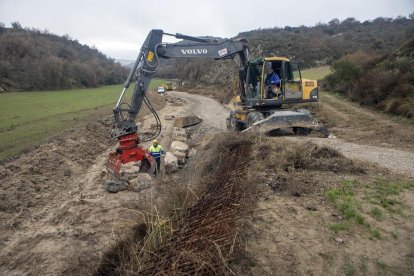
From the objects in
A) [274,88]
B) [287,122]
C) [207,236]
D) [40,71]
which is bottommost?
[207,236]

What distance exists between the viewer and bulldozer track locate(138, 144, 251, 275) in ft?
13.9

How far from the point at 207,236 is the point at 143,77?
620 centimetres

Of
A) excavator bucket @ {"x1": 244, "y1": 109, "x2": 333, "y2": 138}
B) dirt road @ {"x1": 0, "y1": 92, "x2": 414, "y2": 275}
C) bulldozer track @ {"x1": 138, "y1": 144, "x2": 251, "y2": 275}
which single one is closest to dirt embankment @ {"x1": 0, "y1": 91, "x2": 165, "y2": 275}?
dirt road @ {"x1": 0, "y1": 92, "x2": 414, "y2": 275}

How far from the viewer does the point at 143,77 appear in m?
9.83

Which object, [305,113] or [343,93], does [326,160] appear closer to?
[305,113]

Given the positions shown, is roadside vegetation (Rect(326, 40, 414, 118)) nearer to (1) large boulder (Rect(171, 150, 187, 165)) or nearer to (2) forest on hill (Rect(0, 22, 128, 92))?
(1) large boulder (Rect(171, 150, 187, 165))

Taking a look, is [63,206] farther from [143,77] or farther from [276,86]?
[276,86]

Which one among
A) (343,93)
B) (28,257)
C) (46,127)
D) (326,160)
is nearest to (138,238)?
(28,257)

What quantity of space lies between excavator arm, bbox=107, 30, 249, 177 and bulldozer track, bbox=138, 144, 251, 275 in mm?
2975

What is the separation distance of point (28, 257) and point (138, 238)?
6.77 ft

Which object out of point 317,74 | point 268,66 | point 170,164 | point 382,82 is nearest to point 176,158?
point 170,164

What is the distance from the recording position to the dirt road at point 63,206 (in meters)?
5.87

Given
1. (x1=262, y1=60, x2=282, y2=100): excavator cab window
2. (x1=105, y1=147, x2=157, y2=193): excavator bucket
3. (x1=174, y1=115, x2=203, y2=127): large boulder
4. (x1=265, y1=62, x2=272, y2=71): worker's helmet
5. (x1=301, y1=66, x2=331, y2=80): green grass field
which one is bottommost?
(x1=174, y1=115, x2=203, y2=127): large boulder

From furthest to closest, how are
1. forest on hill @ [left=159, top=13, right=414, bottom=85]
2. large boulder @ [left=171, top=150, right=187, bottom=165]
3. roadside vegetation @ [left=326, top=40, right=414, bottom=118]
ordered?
forest on hill @ [left=159, top=13, right=414, bottom=85] → roadside vegetation @ [left=326, top=40, right=414, bottom=118] → large boulder @ [left=171, top=150, right=187, bottom=165]
